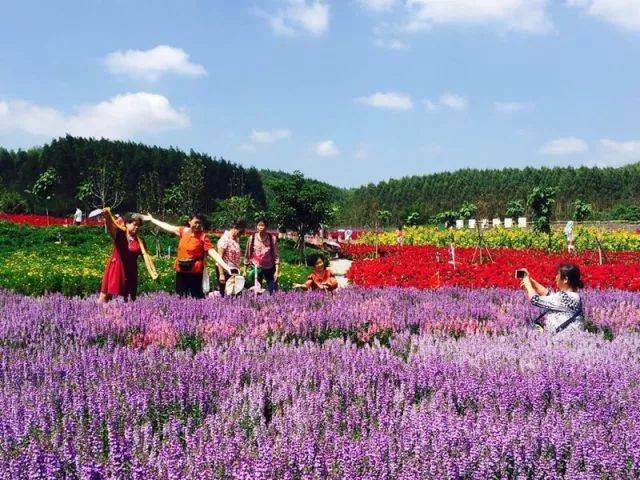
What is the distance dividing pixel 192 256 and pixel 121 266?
0.87 metres

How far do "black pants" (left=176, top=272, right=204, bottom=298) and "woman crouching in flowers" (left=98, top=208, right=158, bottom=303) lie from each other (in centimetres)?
39

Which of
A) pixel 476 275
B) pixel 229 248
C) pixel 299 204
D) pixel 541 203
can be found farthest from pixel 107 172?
pixel 229 248

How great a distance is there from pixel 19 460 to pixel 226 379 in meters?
1.45

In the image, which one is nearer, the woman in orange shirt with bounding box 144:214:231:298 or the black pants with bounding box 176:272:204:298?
the woman in orange shirt with bounding box 144:214:231:298

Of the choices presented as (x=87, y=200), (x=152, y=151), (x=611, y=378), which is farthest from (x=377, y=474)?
(x=152, y=151)

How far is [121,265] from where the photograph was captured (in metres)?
7.14

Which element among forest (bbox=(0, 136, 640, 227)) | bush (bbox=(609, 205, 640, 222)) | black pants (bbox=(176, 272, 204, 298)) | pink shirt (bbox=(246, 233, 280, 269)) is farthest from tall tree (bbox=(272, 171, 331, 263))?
bush (bbox=(609, 205, 640, 222))

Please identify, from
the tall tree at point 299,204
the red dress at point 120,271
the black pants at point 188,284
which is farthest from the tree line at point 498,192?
the red dress at point 120,271

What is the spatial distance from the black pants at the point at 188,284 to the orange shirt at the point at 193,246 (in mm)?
103

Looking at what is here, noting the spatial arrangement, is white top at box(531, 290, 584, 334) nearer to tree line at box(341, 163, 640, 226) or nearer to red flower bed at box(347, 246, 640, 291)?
red flower bed at box(347, 246, 640, 291)

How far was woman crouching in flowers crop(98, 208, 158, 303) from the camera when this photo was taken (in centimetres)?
703

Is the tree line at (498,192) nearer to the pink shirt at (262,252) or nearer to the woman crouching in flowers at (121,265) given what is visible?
the pink shirt at (262,252)

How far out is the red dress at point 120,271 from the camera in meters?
7.07

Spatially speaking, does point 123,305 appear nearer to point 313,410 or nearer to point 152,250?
point 313,410
